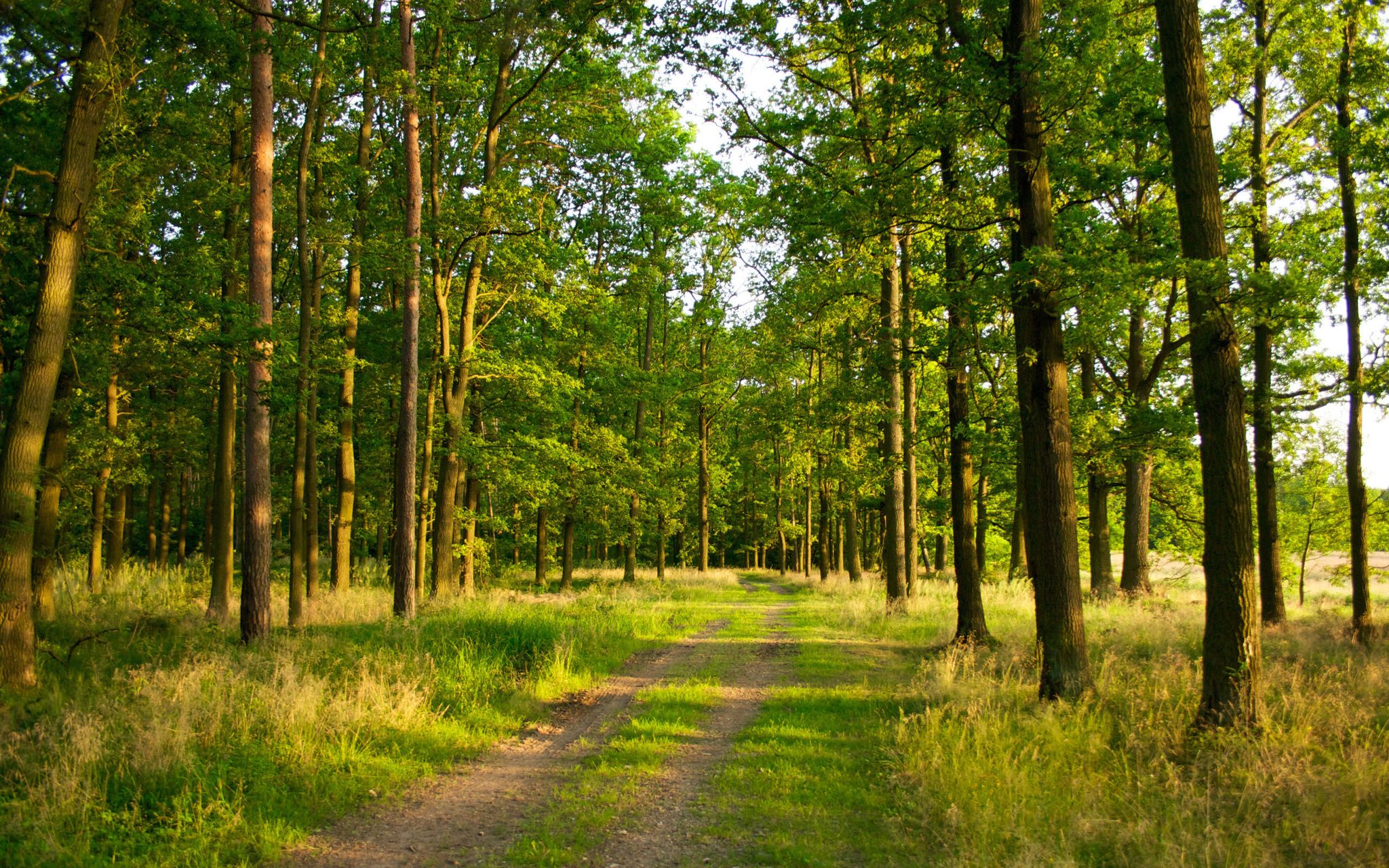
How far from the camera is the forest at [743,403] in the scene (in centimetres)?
557

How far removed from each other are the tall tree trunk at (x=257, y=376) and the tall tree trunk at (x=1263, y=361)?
16358 mm

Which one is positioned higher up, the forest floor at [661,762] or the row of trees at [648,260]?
the row of trees at [648,260]

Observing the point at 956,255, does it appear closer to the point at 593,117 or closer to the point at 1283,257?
the point at 1283,257

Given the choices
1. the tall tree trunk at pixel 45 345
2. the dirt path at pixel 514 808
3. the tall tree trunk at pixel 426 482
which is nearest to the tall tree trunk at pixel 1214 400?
the dirt path at pixel 514 808

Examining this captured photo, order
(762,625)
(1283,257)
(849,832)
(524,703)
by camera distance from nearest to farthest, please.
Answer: (849,832) < (524,703) < (1283,257) < (762,625)

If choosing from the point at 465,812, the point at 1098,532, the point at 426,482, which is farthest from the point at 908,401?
the point at 465,812

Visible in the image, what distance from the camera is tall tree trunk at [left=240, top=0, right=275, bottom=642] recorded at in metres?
11.2

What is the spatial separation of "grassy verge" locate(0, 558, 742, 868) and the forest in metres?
0.05

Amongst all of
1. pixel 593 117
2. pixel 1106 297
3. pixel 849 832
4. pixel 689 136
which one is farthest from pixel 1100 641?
pixel 689 136

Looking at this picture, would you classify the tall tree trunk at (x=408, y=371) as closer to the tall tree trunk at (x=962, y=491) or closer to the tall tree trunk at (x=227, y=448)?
the tall tree trunk at (x=227, y=448)

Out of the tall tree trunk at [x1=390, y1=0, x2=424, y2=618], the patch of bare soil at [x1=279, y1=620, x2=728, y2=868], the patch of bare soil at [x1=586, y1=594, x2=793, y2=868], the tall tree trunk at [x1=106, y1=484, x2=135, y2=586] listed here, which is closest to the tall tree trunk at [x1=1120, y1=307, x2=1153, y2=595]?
the patch of bare soil at [x1=586, y1=594, x2=793, y2=868]

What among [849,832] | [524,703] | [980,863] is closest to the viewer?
[980,863]

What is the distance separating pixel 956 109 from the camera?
859 cm

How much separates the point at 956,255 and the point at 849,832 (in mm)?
8928
